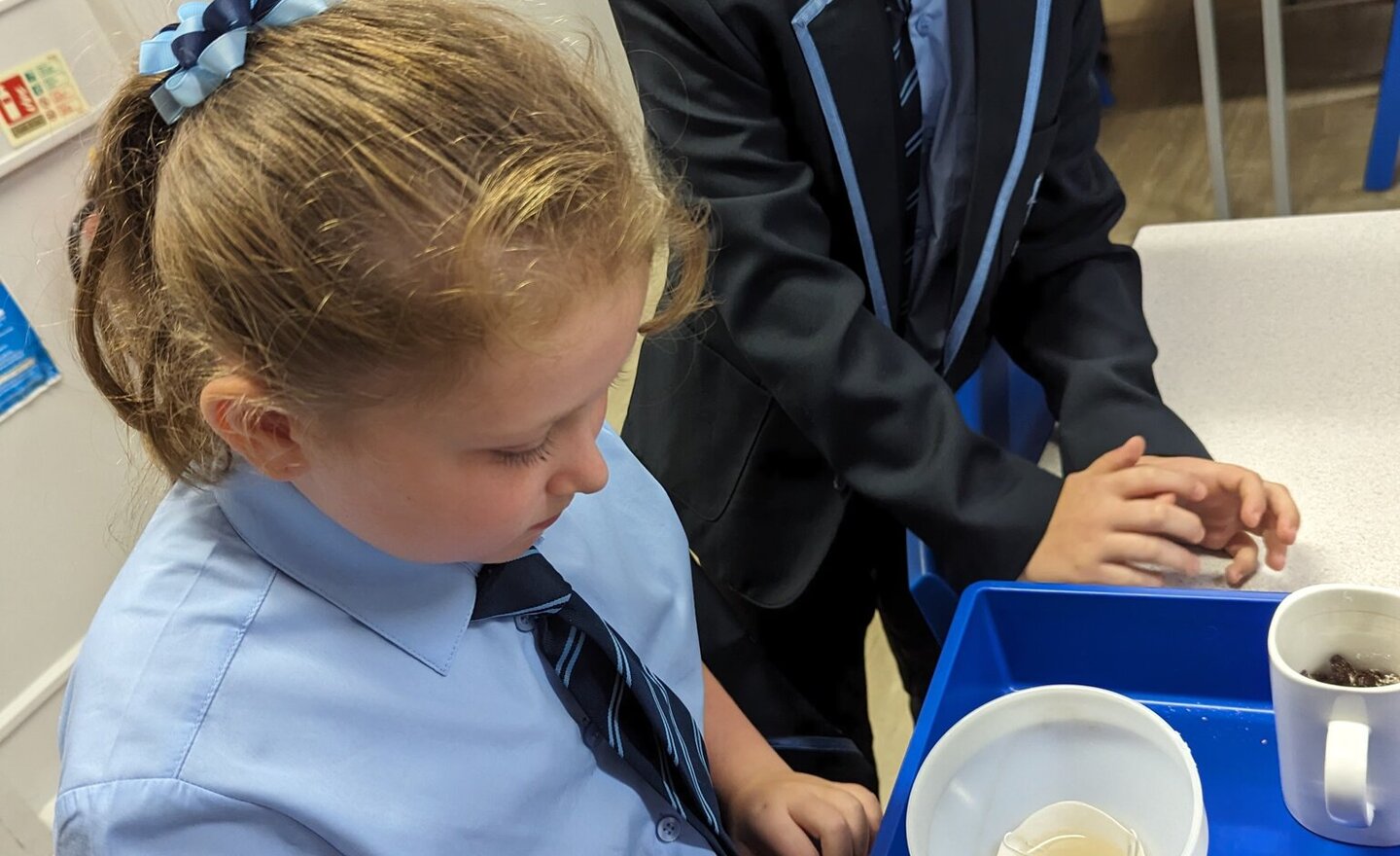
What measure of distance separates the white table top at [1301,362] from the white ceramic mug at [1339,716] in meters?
0.14

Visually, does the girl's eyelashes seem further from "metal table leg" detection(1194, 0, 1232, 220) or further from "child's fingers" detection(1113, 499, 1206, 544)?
"metal table leg" detection(1194, 0, 1232, 220)

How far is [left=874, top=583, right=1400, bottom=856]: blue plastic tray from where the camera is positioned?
56 centimetres

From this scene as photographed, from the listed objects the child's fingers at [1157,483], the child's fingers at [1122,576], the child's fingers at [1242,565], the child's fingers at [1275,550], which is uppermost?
the child's fingers at [1157,483]

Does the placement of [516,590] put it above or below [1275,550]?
above

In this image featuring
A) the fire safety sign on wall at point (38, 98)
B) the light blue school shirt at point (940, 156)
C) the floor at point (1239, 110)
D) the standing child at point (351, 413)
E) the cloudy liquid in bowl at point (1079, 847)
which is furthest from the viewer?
the floor at point (1239, 110)

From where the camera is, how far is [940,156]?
788 mm

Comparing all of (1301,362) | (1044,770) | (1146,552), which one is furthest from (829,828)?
(1301,362)

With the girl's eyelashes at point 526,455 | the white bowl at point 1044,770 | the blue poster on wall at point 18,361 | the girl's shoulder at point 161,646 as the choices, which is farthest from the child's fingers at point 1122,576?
the blue poster on wall at point 18,361

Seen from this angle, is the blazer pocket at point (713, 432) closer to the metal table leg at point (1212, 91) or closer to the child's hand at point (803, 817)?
the child's hand at point (803, 817)

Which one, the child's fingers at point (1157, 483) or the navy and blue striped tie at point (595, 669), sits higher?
the navy and blue striped tie at point (595, 669)

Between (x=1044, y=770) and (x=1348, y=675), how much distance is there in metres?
0.14

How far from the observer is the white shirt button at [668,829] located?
0.61 meters

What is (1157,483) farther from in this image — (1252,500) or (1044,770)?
(1044,770)

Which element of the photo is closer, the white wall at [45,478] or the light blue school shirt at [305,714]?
the light blue school shirt at [305,714]
